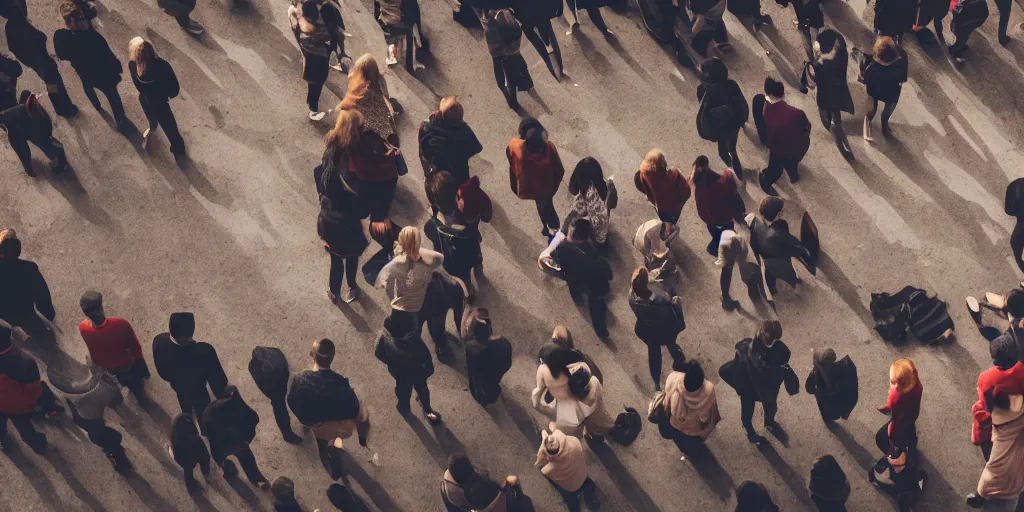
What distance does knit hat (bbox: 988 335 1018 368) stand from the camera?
46.2ft

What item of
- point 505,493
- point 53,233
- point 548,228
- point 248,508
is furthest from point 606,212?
point 53,233

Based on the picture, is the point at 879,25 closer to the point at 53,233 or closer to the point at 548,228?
the point at 548,228

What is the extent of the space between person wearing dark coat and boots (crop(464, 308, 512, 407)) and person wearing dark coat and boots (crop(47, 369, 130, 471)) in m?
3.48

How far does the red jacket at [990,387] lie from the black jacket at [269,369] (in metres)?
6.61

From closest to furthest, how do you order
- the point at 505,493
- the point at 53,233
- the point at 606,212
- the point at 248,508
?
the point at 505,493, the point at 248,508, the point at 606,212, the point at 53,233

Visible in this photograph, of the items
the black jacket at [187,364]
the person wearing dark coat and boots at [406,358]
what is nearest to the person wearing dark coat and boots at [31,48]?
the black jacket at [187,364]

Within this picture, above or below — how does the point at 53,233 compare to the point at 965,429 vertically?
below

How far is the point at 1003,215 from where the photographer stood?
17141 millimetres

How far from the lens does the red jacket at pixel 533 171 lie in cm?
1600

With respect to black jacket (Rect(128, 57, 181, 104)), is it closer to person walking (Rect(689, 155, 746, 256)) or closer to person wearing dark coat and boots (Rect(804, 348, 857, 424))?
person walking (Rect(689, 155, 746, 256))

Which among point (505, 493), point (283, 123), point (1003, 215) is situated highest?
point (1003, 215)

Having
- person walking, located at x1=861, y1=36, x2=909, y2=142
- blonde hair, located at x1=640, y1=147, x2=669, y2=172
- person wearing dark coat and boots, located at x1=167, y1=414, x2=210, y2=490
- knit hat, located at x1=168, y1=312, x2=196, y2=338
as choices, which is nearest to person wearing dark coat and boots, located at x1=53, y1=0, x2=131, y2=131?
knit hat, located at x1=168, y1=312, x2=196, y2=338

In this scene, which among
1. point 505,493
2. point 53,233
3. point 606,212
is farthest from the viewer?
point 53,233

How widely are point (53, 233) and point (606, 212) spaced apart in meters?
6.46
